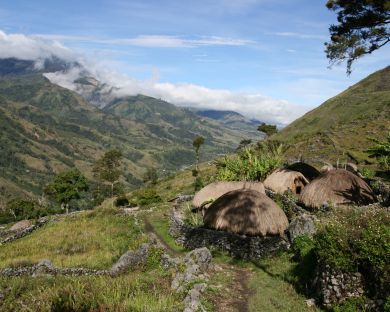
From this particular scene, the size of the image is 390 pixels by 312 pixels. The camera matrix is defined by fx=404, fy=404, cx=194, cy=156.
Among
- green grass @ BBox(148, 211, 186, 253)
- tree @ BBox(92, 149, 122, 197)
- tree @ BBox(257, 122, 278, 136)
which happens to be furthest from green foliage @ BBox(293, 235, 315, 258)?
tree @ BBox(257, 122, 278, 136)

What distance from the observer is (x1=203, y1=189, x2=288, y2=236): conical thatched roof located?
2494 cm

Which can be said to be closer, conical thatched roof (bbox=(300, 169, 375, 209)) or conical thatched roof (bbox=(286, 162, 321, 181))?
conical thatched roof (bbox=(300, 169, 375, 209))

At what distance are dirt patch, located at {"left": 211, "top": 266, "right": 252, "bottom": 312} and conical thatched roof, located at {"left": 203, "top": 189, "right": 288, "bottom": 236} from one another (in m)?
5.59

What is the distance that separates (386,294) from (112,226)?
30.8 m

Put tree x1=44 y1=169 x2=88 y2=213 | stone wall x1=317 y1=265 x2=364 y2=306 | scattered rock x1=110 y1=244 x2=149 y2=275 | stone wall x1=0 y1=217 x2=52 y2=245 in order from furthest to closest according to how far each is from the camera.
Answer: tree x1=44 y1=169 x2=88 y2=213 → stone wall x1=0 y1=217 x2=52 y2=245 → scattered rock x1=110 y1=244 x2=149 y2=275 → stone wall x1=317 y1=265 x2=364 y2=306

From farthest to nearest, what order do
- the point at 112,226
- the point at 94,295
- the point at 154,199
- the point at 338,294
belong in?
the point at 154,199 → the point at 112,226 → the point at 338,294 → the point at 94,295

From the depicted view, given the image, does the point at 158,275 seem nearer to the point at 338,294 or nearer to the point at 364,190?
the point at 338,294

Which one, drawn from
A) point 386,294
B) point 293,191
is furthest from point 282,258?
point 293,191

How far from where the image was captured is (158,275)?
17922 mm

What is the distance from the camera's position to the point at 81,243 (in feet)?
111

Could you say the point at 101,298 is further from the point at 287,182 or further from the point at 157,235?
the point at 287,182

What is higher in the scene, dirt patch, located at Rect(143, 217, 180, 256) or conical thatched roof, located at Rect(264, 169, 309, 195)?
conical thatched roof, located at Rect(264, 169, 309, 195)

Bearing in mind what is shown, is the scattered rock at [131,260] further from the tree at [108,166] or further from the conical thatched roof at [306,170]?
the tree at [108,166]

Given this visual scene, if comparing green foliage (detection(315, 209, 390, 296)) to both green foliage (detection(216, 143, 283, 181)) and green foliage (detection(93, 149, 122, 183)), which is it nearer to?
green foliage (detection(216, 143, 283, 181))
